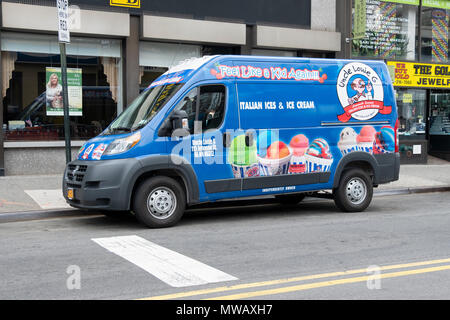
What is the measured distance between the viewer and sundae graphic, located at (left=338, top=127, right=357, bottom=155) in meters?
9.99

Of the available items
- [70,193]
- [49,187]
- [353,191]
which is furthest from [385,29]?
[70,193]

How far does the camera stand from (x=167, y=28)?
1482 cm

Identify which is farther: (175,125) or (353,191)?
(353,191)

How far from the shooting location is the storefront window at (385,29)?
1794 cm

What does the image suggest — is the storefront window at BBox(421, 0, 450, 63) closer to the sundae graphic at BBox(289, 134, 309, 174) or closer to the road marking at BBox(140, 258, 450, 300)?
the sundae graphic at BBox(289, 134, 309, 174)

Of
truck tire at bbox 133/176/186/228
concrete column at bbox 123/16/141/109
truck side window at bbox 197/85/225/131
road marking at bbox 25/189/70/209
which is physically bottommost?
road marking at bbox 25/189/70/209

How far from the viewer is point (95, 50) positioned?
14.6 meters

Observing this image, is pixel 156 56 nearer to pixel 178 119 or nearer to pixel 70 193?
pixel 178 119

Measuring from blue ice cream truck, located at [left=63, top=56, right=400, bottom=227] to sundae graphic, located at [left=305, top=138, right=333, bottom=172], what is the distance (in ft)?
0.06

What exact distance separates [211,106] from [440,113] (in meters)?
13.6

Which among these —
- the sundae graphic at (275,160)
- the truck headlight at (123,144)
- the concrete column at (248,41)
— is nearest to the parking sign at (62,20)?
the truck headlight at (123,144)

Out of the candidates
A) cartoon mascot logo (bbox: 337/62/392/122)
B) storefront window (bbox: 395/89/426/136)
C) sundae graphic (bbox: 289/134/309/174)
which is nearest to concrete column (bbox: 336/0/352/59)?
storefront window (bbox: 395/89/426/136)
